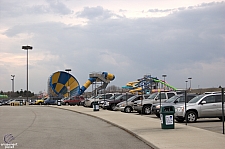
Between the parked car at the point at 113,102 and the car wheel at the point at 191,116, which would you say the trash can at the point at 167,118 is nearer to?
the car wheel at the point at 191,116

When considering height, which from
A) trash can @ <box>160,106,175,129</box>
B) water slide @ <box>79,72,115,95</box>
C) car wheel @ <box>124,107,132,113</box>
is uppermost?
water slide @ <box>79,72,115,95</box>

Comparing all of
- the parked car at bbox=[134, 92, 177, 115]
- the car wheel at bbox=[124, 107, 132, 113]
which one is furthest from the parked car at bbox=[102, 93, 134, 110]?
the parked car at bbox=[134, 92, 177, 115]

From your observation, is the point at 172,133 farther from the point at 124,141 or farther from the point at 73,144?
the point at 73,144

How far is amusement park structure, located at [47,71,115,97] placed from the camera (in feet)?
277

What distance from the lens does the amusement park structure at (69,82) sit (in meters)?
84.4

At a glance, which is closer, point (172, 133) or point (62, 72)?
point (172, 133)

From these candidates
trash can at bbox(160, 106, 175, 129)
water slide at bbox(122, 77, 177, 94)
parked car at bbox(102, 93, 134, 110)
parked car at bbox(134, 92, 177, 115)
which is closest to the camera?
trash can at bbox(160, 106, 175, 129)

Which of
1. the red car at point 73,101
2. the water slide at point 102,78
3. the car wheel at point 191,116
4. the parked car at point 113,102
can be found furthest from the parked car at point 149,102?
the water slide at point 102,78

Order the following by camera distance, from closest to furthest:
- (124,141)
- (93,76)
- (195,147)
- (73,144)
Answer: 1. (195,147)
2. (73,144)
3. (124,141)
4. (93,76)

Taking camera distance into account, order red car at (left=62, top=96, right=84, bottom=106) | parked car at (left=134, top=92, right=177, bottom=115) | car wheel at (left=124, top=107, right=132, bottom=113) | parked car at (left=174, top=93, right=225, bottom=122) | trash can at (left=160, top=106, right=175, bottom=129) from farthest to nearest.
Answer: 1. red car at (left=62, top=96, right=84, bottom=106)
2. car wheel at (left=124, top=107, right=132, bottom=113)
3. parked car at (left=134, top=92, right=177, bottom=115)
4. parked car at (left=174, top=93, right=225, bottom=122)
5. trash can at (left=160, top=106, right=175, bottom=129)

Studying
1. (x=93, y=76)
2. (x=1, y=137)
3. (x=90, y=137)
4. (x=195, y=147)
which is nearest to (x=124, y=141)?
(x=90, y=137)

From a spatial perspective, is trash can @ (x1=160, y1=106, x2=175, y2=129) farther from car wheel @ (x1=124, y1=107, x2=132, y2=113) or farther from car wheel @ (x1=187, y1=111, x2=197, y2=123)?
car wheel @ (x1=124, y1=107, x2=132, y2=113)

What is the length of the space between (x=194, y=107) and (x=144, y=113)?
8.95 metres

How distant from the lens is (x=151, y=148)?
1163 centimetres
